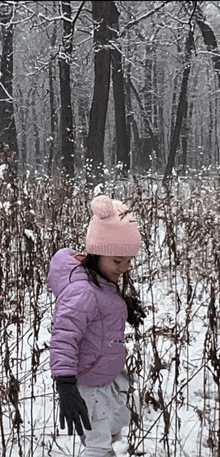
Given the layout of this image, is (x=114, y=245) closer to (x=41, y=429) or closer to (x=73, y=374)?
(x=73, y=374)

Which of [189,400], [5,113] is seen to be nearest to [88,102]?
[5,113]

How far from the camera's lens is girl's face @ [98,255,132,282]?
1.80m

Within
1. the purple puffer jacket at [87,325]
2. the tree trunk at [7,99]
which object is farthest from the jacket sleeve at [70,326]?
the tree trunk at [7,99]

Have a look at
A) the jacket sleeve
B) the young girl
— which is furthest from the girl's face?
the jacket sleeve

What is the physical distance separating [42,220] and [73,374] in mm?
3539

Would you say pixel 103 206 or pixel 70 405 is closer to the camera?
pixel 70 405

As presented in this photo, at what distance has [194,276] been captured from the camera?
4266 mm

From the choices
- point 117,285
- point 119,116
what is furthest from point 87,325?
point 119,116

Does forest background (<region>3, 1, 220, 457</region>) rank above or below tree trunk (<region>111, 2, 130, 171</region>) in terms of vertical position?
below

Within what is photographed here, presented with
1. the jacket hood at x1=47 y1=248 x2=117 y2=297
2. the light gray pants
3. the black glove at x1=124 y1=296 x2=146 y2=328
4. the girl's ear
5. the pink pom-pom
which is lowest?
the light gray pants

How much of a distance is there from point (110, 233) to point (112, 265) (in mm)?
135

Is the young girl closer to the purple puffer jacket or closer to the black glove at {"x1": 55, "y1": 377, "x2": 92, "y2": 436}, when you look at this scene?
the purple puffer jacket

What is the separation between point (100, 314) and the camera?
177 cm

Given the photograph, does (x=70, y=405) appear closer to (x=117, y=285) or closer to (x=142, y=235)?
(x=117, y=285)
